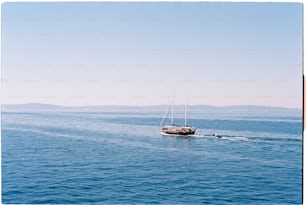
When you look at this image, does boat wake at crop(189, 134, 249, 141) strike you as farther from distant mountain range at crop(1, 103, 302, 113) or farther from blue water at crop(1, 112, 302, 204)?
distant mountain range at crop(1, 103, 302, 113)

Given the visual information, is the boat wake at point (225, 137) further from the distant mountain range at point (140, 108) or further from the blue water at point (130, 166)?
the distant mountain range at point (140, 108)

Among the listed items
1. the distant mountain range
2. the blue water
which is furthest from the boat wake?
the distant mountain range

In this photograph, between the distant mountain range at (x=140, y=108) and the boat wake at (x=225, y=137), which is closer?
the distant mountain range at (x=140, y=108)

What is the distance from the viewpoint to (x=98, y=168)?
119 inches

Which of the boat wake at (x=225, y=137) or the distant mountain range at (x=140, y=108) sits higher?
the distant mountain range at (x=140, y=108)

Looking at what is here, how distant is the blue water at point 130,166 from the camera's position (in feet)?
8.66

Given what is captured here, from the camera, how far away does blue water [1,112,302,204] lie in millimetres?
2639

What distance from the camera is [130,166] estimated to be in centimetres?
311

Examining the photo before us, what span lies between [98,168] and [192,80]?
119 cm

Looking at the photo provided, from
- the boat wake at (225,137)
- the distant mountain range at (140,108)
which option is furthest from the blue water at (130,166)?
the boat wake at (225,137)


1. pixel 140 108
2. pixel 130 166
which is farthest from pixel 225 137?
pixel 140 108

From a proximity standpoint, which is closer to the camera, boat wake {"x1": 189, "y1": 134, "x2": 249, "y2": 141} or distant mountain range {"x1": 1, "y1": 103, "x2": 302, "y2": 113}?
distant mountain range {"x1": 1, "y1": 103, "x2": 302, "y2": 113}

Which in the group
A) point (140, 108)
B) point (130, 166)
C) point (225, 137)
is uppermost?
point (140, 108)

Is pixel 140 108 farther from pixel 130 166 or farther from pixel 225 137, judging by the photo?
pixel 225 137
